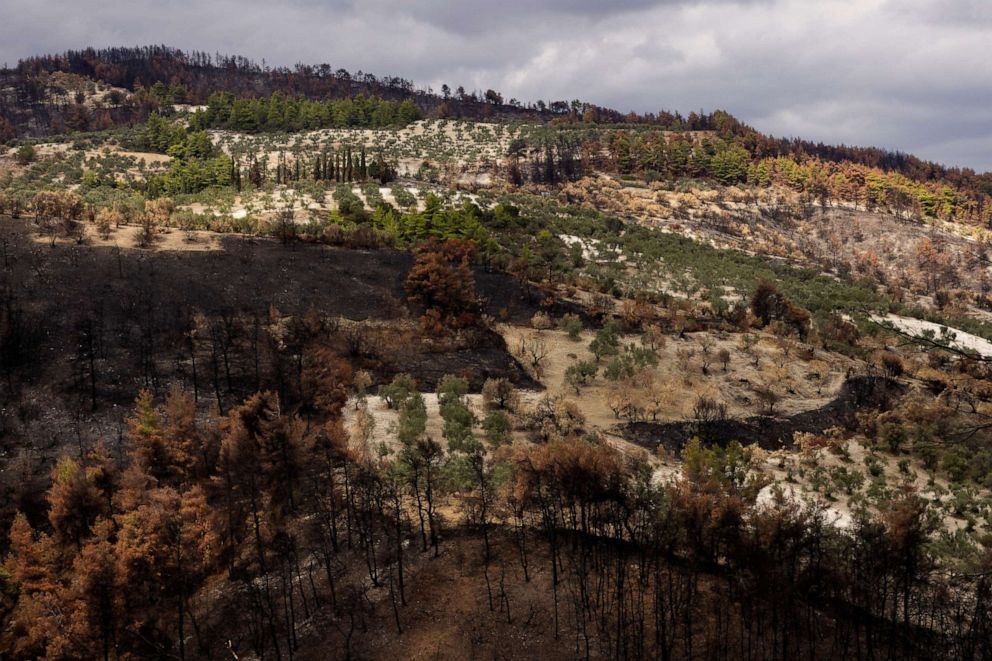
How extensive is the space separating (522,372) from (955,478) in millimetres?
15797

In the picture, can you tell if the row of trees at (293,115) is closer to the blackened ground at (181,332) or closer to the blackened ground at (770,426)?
the blackened ground at (181,332)

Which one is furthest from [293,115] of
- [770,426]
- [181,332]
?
[770,426]

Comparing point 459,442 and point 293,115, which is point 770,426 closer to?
point 459,442

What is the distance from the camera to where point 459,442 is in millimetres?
21125

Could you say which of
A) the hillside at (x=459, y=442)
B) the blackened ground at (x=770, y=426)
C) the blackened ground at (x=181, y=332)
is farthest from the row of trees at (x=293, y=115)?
the blackened ground at (x=770, y=426)

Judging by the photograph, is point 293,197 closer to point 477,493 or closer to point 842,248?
point 477,493

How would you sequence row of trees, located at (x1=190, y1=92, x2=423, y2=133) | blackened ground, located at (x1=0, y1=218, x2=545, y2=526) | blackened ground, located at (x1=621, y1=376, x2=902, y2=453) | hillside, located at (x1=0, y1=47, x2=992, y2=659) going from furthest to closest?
row of trees, located at (x1=190, y1=92, x2=423, y2=133) → blackened ground, located at (x1=621, y1=376, x2=902, y2=453) → blackened ground, located at (x1=0, y1=218, x2=545, y2=526) → hillside, located at (x1=0, y1=47, x2=992, y2=659)

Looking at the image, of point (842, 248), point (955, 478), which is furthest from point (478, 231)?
point (842, 248)

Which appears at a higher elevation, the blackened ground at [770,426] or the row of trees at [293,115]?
the row of trees at [293,115]

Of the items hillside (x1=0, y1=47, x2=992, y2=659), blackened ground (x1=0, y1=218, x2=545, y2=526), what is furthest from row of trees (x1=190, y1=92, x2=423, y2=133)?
blackened ground (x1=0, y1=218, x2=545, y2=526)

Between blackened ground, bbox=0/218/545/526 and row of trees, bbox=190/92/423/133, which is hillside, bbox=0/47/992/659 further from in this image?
row of trees, bbox=190/92/423/133

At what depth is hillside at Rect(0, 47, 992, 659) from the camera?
534 inches

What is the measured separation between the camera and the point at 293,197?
55.9m

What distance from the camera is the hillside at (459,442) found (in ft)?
44.5
